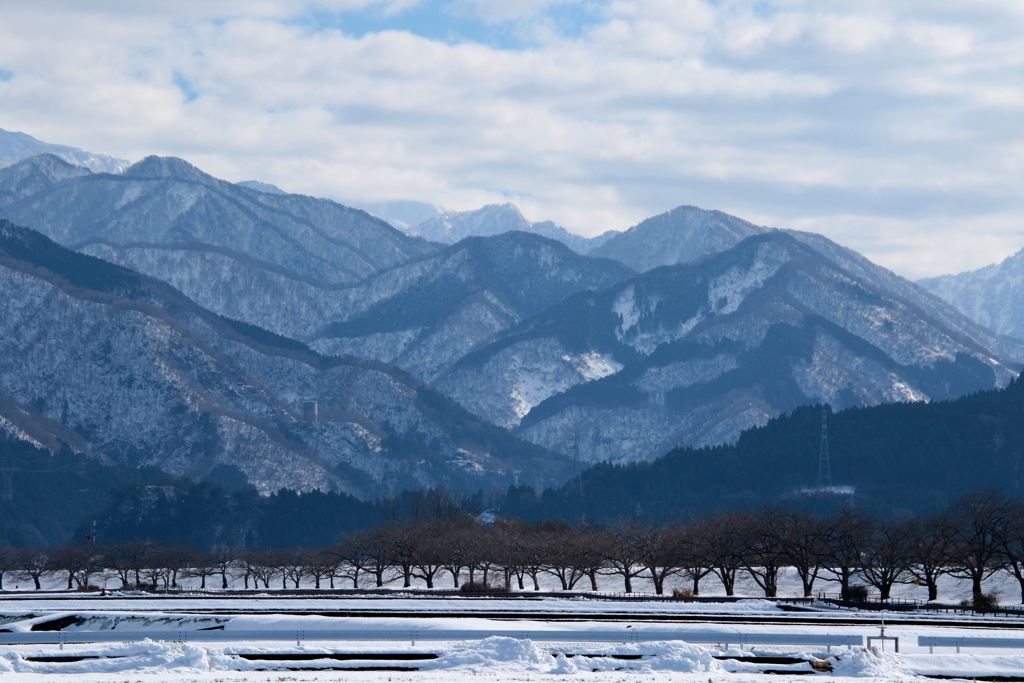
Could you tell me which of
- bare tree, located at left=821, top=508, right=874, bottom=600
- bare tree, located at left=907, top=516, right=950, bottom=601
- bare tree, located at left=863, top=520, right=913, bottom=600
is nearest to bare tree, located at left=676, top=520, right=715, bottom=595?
bare tree, located at left=821, top=508, right=874, bottom=600

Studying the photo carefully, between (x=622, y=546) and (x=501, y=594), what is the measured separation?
35230 mm

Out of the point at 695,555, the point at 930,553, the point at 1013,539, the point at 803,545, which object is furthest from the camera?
the point at 695,555

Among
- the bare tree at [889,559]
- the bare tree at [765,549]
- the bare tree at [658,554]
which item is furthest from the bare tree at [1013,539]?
the bare tree at [658,554]

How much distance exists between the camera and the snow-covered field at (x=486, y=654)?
8925cm

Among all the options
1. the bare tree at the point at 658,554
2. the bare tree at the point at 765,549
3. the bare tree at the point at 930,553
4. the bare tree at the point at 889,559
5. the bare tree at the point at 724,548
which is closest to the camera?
the bare tree at the point at 889,559

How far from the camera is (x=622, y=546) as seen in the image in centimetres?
18838

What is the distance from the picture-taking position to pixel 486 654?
94438 millimetres

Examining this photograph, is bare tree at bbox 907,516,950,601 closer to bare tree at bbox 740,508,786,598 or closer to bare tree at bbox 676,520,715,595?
bare tree at bbox 740,508,786,598

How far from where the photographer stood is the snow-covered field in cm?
8925

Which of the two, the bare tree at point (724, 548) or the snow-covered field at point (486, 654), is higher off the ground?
the bare tree at point (724, 548)

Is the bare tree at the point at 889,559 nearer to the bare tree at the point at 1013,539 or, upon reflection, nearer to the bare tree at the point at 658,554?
the bare tree at the point at 1013,539

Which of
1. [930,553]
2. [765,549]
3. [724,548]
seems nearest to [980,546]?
[930,553]

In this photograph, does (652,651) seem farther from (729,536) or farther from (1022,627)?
(729,536)

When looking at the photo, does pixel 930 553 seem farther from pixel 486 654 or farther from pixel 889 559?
pixel 486 654
